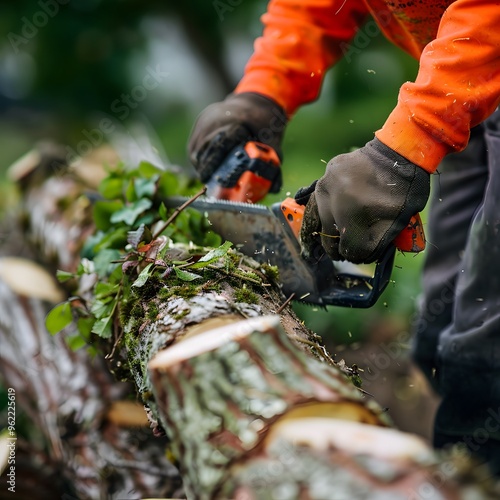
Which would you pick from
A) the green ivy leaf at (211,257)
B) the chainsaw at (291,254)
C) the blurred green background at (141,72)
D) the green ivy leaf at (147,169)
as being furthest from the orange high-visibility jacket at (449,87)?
the blurred green background at (141,72)

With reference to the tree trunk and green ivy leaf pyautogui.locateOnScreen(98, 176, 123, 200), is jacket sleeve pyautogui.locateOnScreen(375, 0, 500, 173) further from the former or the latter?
green ivy leaf pyautogui.locateOnScreen(98, 176, 123, 200)

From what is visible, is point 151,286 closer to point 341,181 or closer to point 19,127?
point 341,181

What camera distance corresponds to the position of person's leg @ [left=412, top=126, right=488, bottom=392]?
8.72 ft

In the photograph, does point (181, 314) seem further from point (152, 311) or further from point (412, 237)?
point (412, 237)

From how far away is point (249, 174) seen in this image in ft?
7.36

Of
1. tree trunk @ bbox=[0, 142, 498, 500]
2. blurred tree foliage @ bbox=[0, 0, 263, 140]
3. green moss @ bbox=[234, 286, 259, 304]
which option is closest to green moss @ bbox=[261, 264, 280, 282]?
tree trunk @ bbox=[0, 142, 498, 500]

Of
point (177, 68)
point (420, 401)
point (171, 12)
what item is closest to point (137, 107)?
point (177, 68)

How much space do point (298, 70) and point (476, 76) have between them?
0.85m

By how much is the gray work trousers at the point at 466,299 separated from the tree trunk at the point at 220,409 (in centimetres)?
86

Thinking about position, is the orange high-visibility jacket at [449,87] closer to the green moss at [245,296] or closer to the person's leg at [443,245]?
the green moss at [245,296]

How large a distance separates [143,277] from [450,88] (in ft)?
3.18

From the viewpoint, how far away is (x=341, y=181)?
67.6 inches

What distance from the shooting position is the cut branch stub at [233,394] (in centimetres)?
120

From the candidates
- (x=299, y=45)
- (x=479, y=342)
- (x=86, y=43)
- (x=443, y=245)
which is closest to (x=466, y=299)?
(x=479, y=342)
